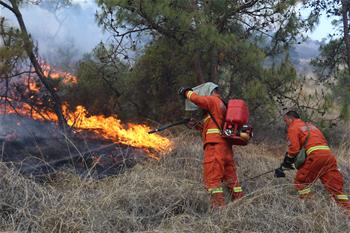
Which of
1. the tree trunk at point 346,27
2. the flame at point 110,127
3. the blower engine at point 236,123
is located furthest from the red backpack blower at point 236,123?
the tree trunk at point 346,27

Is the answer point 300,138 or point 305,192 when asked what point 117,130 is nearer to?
point 300,138

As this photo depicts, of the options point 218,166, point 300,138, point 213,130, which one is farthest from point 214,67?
point 218,166

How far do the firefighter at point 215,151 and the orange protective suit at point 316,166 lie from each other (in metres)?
0.88

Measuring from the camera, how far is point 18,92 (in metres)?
9.69


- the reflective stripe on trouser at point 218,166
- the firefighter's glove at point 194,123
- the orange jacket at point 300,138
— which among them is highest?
the firefighter's glove at point 194,123

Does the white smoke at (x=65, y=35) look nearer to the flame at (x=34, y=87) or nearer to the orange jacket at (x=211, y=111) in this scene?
the flame at (x=34, y=87)

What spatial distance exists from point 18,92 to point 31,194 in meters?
4.59

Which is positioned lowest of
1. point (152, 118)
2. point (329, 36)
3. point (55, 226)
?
point (55, 226)

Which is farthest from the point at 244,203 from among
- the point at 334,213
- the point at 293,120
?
the point at 293,120

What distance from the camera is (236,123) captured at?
6.33m

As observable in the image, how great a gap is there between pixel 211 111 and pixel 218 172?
2.76ft

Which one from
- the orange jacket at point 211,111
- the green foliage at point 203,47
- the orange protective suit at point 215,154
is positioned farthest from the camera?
the green foliage at point 203,47

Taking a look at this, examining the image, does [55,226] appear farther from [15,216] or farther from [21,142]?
[21,142]

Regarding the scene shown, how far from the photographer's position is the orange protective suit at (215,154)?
6.25 metres
